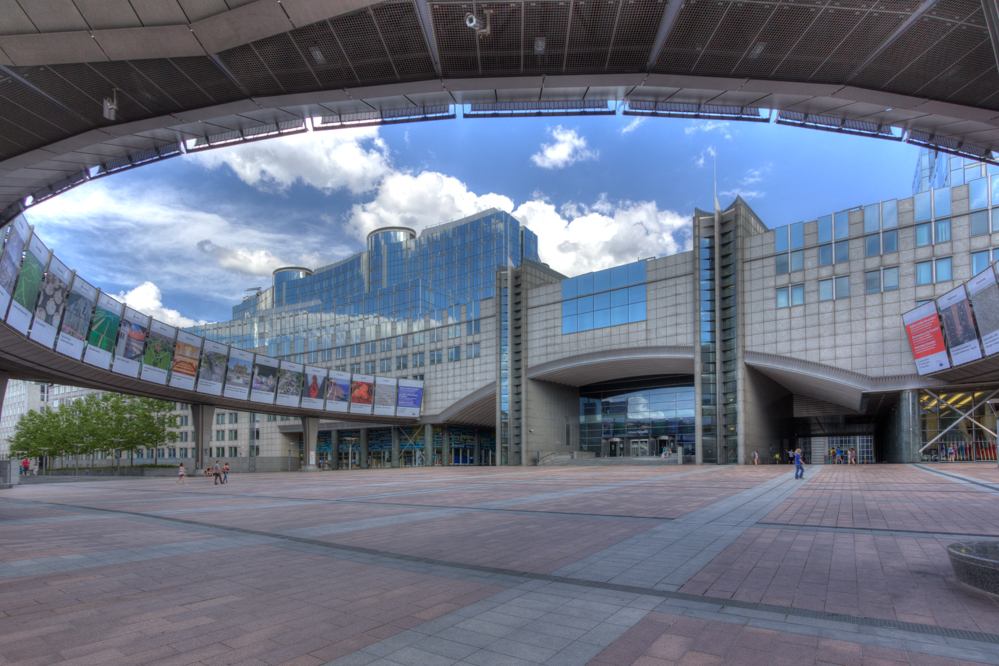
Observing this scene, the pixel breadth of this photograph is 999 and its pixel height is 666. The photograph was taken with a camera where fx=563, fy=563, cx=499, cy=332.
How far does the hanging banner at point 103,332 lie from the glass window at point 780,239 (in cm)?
4850

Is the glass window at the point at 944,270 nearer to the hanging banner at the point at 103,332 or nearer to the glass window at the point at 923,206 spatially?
the glass window at the point at 923,206

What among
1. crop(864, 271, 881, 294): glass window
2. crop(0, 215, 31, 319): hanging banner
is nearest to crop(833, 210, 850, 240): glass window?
crop(864, 271, 881, 294): glass window

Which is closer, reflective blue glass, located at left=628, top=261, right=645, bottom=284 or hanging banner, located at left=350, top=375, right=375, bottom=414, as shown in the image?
reflective blue glass, located at left=628, top=261, right=645, bottom=284

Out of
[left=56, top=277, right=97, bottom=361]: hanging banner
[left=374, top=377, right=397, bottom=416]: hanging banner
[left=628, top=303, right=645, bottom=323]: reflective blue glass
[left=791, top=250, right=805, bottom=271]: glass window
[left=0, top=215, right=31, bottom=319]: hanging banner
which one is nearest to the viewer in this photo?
[left=0, top=215, right=31, bottom=319]: hanging banner

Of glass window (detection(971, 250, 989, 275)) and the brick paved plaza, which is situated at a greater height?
glass window (detection(971, 250, 989, 275))

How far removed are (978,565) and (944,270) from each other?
138 feet

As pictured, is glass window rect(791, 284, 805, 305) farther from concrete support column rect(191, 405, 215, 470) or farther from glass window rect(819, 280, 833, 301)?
concrete support column rect(191, 405, 215, 470)

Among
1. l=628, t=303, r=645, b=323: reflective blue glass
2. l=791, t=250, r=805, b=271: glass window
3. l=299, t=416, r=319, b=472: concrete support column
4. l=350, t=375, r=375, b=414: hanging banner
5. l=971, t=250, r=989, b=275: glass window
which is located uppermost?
l=791, t=250, r=805, b=271: glass window

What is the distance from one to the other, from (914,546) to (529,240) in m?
107

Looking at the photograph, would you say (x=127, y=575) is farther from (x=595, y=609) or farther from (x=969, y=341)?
(x=969, y=341)

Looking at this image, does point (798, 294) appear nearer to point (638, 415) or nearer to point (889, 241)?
point (889, 241)

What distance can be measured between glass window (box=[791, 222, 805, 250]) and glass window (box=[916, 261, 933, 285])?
814 centimetres

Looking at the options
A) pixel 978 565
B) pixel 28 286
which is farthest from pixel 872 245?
pixel 28 286

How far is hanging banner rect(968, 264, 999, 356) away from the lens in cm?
3009
